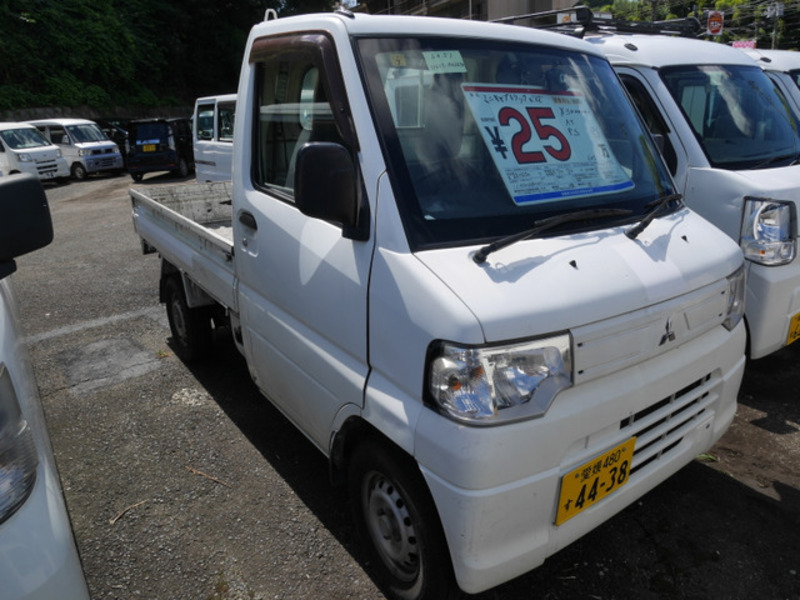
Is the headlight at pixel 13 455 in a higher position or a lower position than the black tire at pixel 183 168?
higher

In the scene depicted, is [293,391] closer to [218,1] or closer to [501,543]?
[501,543]

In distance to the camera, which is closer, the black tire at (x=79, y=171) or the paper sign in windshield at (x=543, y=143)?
the paper sign in windshield at (x=543, y=143)

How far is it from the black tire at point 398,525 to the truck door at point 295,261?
0.80ft

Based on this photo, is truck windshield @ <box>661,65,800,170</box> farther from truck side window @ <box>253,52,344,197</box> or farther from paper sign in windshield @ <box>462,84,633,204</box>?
truck side window @ <box>253,52,344,197</box>

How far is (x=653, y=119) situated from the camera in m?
4.02

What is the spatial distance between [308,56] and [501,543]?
1956mm

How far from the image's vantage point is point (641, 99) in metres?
4.06

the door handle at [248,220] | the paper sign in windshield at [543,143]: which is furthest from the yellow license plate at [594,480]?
the door handle at [248,220]

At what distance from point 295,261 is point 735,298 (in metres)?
1.84

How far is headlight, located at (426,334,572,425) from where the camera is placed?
5.76 ft

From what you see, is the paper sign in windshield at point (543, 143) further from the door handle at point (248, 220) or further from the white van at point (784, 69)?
the white van at point (784, 69)

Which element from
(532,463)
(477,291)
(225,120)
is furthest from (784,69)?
(225,120)

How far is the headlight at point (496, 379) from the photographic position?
1755 mm

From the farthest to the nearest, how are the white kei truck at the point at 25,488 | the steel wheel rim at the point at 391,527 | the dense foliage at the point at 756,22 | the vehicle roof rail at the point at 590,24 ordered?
the dense foliage at the point at 756,22 → the vehicle roof rail at the point at 590,24 → the steel wheel rim at the point at 391,527 → the white kei truck at the point at 25,488
